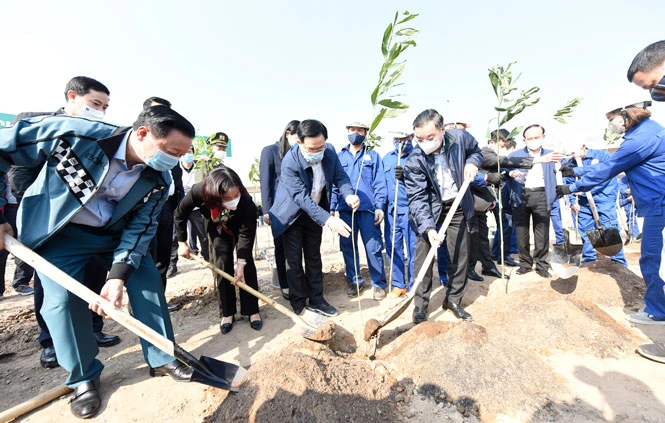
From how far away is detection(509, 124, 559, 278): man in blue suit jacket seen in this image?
4.46 meters

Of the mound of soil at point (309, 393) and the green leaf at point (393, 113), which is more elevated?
the green leaf at point (393, 113)

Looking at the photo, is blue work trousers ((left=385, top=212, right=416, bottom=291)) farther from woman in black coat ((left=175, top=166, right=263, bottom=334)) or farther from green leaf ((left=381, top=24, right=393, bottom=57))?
green leaf ((left=381, top=24, right=393, bottom=57))

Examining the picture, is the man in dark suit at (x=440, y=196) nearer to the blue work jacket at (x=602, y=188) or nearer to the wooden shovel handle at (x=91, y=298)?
the wooden shovel handle at (x=91, y=298)

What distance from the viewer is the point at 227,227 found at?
3172 millimetres

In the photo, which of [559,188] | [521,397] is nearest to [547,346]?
[521,397]

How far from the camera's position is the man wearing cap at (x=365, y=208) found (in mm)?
4008

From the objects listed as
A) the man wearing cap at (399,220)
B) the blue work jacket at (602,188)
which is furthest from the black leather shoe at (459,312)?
the blue work jacket at (602,188)

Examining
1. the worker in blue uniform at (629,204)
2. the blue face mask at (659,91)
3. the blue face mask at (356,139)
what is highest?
the blue face mask at (659,91)

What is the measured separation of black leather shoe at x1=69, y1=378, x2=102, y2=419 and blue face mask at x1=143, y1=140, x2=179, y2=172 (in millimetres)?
1554

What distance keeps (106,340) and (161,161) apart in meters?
2.16

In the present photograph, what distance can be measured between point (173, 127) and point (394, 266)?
3.09 m

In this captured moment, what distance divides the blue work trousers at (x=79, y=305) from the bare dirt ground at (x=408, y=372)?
10.6 inches

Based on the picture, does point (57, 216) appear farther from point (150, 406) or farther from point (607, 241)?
point (607, 241)

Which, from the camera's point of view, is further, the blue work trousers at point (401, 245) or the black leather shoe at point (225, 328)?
the blue work trousers at point (401, 245)
